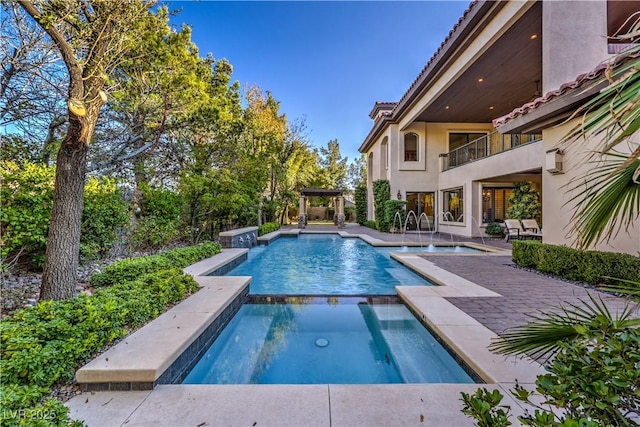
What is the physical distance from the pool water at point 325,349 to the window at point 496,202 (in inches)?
481

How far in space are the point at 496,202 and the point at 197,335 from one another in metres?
15.7

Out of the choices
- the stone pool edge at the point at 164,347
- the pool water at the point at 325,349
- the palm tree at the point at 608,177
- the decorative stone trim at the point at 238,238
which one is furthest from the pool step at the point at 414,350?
the decorative stone trim at the point at 238,238

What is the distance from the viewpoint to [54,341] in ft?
8.86

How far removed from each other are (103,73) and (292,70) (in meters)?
15.4

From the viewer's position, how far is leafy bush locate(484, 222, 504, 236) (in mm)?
14250

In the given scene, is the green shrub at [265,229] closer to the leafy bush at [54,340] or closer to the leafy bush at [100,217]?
the leafy bush at [100,217]

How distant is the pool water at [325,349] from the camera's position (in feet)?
10.9

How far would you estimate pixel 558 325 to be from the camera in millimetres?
1510

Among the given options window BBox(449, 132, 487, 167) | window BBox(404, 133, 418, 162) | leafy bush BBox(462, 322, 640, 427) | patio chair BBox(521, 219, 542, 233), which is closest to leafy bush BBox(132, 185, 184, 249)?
leafy bush BBox(462, 322, 640, 427)

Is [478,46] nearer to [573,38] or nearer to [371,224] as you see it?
[573,38]

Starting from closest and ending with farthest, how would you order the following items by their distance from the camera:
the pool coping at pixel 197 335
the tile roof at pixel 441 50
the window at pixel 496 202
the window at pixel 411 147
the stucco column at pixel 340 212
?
the pool coping at pixel 197 335, the tile roof at pixel 441 50, the window at pixel 496 202, the window at pixel 411 147, the stucco column at pixel 340 212

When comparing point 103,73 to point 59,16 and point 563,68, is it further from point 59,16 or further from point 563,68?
point 563,68

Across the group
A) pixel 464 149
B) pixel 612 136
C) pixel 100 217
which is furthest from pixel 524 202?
pixel 100 217

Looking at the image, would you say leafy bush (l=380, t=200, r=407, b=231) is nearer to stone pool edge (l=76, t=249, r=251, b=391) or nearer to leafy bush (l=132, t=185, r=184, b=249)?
leafy bush (l=132, t=185, r=184, b=249)
